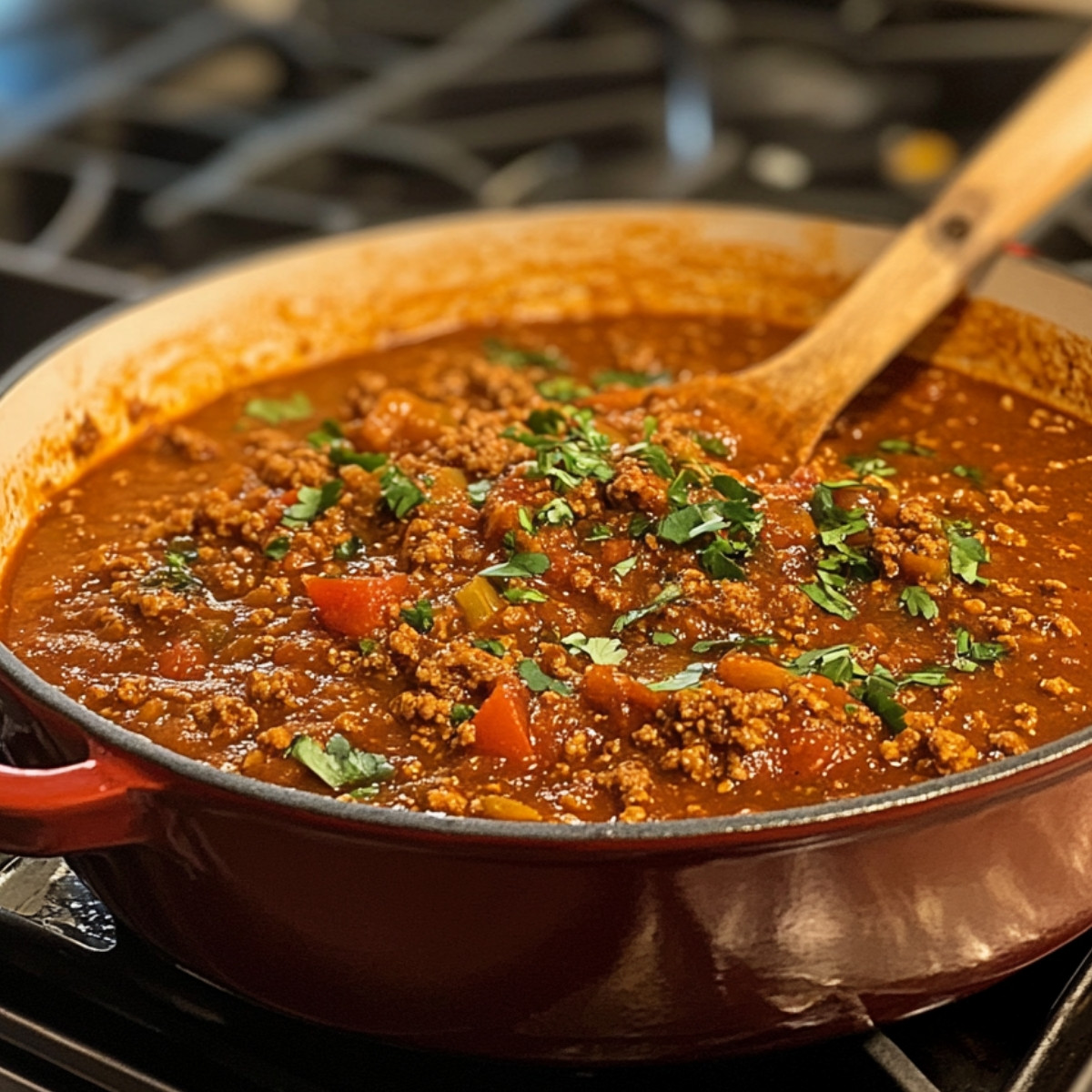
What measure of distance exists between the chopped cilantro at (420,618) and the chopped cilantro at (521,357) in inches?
37.1

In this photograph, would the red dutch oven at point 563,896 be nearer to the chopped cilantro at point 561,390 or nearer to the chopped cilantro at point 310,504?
the chopped cilantro at point 310,504

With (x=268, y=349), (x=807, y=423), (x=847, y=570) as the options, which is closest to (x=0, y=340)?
(x=268, y=349)

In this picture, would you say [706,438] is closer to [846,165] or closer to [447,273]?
[447,273]

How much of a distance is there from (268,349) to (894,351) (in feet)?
3.59

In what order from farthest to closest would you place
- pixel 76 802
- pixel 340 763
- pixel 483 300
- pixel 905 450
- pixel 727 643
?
pixel 483 300 → pixel 905 450 → pixel 727 643 → pixel 340 763 → pixel 76 802

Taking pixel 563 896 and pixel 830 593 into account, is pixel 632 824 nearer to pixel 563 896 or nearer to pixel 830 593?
pixel 563 896

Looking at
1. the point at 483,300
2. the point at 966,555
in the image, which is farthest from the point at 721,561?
the point at 483,300

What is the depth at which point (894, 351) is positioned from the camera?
229 cm

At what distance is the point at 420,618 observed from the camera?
1711 millimetres

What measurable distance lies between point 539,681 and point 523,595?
0.16m

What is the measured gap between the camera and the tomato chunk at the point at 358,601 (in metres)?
1.75

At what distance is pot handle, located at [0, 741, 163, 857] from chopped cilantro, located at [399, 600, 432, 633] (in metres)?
0.49

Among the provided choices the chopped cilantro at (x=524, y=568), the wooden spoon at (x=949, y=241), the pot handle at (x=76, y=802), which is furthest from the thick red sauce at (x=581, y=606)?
the pot handle at (x=76, y=802)

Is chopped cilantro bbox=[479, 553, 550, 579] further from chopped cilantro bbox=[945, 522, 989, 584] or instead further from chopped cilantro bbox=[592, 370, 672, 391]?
chopped cilantro bbox=[592, 370, 672, 391]
